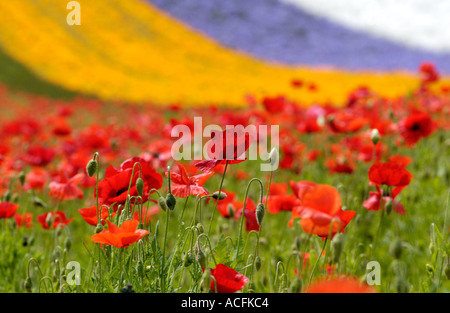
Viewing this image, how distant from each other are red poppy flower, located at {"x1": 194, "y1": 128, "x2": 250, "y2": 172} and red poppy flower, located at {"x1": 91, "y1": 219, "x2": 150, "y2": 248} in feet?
0.78

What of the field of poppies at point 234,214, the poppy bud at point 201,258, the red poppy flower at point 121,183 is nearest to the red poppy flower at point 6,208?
the field of poppies at point 234,214

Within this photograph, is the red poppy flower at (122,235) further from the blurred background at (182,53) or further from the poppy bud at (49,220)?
the blurred background at (182,53)

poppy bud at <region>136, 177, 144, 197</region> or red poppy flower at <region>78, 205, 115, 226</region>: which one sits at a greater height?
poppy bud at <region>136, 177, 144, 197</region>

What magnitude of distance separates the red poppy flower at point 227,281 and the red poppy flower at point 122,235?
0.18 metres

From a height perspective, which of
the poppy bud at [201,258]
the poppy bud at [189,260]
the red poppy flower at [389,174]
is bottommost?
the poppy bud at [189,260]

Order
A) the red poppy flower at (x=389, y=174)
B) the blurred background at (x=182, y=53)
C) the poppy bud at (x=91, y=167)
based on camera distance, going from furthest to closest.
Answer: the blurred background at (x=182, y=53), the red poppy flower at (x=389, y=174), the poppy bud at (x=91, y=167)

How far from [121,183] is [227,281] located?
41cm

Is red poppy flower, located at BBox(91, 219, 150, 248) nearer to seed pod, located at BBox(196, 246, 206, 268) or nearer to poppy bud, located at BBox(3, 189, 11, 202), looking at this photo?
seed pod, located at BBox(196, 246, 206, 268)

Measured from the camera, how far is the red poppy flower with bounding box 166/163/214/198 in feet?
4.05

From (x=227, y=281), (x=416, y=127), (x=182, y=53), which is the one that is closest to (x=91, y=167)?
(x=227, y=281)

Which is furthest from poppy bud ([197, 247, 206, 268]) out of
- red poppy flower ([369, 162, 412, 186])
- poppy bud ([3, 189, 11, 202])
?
poppy bud ([3, 189, 11, 202])

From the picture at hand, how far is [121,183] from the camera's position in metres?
1.28

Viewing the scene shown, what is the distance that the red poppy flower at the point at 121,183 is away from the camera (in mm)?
1246
